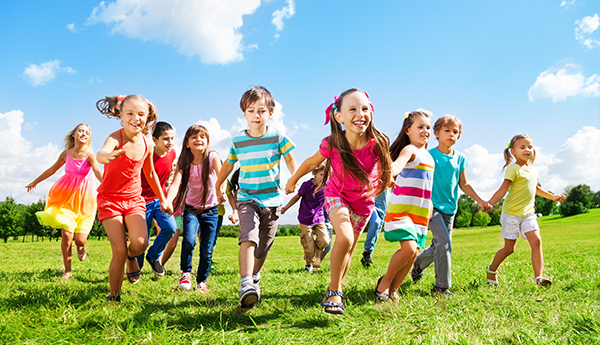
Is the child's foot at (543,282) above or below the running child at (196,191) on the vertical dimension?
below

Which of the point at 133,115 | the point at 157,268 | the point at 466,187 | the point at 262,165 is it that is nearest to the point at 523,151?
the point at 466,187

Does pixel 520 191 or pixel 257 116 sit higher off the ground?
pixel 257 116

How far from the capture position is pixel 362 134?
3.88 m

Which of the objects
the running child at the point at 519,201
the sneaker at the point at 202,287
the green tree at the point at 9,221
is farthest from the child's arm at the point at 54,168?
the green tree at the point at 9,221

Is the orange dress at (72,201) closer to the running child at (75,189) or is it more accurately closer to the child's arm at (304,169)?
the running child at (75,189)

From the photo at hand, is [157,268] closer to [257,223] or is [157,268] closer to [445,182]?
[257,223]

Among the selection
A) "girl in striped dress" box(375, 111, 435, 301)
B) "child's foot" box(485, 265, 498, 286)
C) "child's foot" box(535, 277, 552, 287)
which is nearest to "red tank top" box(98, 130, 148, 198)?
"girl in striped dress" box(375, 111, 435, 301)

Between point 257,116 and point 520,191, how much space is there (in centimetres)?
417

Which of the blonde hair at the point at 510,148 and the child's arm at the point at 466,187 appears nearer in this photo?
the child's arm at the point at 466,187

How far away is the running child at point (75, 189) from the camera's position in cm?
675

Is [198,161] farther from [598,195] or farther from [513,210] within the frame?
[598,195]

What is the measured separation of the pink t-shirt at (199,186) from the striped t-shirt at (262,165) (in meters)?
1.37

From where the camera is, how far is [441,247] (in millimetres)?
4543

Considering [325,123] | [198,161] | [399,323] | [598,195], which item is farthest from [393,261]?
[598,195]
